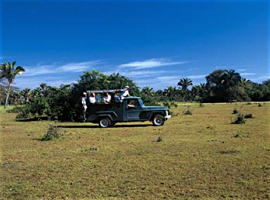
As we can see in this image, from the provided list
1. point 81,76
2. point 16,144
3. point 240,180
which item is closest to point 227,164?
point 240,180

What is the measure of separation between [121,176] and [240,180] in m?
2.42

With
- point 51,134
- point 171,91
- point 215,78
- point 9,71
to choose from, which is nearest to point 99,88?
point 51,134

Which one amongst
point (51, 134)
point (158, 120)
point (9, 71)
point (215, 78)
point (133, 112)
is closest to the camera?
point (51, 134)

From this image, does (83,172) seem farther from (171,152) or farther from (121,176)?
(171,152)

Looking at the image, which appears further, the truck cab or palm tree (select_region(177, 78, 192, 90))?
palm tree (select_region(177, 78, 192, 90))

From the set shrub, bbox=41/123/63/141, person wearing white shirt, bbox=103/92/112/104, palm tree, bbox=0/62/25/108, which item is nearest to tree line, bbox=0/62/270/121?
palm tree, bbox=0/62/25/108

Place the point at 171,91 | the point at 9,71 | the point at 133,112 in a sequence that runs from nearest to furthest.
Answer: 1. the point at 133,112
2. the point at 9,71
3. the point at 171,91

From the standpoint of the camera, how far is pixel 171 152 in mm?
8430

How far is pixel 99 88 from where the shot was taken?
856 inches

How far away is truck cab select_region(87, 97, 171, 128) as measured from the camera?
1606cm

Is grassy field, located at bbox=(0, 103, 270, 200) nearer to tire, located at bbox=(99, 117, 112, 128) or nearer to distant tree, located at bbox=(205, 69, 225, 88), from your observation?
tire, located at bbox=(99, 117, 112, 128)

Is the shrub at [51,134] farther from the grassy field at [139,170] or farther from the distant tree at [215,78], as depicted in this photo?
the distant tree at [215,78]

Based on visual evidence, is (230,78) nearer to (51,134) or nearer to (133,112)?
(133,112)

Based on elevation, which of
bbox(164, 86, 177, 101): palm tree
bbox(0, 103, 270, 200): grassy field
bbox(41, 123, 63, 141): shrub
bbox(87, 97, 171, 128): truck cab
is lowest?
bbox(0, 103, 270, 200): grassy field
